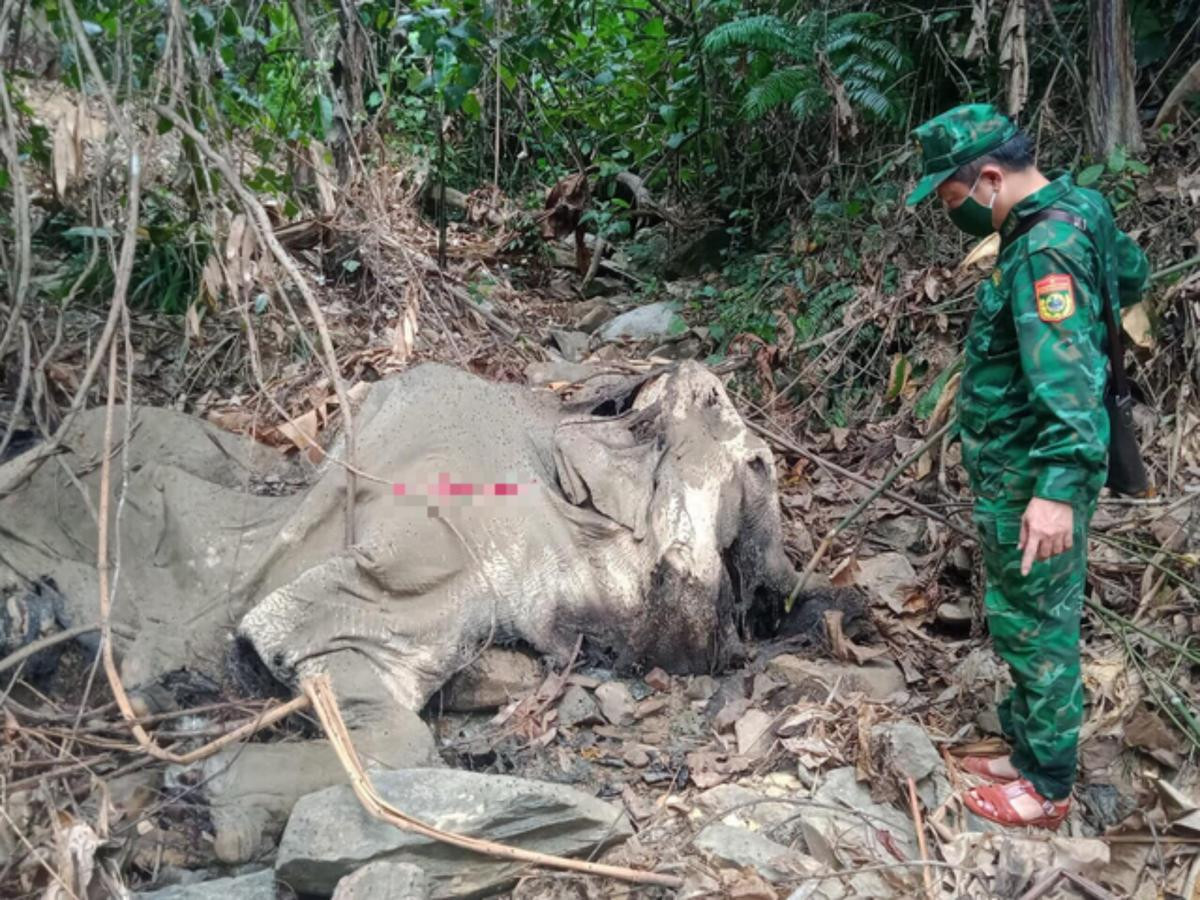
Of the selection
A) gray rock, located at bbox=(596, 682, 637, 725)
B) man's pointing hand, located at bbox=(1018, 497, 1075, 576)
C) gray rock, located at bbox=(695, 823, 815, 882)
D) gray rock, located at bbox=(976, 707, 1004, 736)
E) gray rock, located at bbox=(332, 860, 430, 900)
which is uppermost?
man's pointing hand, located at bbox=(1018, 497, 1075, 576)

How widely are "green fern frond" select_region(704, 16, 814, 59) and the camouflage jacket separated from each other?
397 cm

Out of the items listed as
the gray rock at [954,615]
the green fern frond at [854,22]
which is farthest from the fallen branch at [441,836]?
the green fern frond at [854,22]

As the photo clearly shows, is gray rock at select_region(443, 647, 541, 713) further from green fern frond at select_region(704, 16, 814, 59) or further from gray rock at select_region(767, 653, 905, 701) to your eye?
green fern frond at select_region(704, 16, 814, 59)

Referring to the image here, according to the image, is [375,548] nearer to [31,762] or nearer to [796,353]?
[31,762]

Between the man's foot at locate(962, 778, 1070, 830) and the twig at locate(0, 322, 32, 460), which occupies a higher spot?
the twig at locate(0, 322, 32, 460)

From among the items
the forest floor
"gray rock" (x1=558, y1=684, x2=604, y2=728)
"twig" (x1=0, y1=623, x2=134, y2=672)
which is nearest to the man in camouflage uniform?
the forest floor

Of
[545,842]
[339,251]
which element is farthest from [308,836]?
[339,251]

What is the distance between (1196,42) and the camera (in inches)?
215

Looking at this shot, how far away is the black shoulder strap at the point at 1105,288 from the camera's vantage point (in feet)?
8.63

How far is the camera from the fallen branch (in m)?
2.53

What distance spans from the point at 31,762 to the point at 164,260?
3676 mm

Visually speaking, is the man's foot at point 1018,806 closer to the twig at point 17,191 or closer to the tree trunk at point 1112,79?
the twig at point 17,191

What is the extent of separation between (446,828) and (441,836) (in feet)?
0.24

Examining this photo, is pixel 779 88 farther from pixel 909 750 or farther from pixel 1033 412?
pixel 909 750
